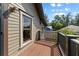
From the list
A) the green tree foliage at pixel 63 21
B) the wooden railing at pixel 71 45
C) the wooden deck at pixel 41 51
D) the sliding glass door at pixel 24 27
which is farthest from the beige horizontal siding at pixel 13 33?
the green tree foliage at pixel 63 21

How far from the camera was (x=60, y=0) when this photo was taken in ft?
10.8

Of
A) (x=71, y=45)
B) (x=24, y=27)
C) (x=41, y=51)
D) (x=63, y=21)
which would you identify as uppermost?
(x=63, y=21)

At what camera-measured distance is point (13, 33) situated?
3547 mm

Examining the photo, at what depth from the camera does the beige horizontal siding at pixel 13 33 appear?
3.26 metres

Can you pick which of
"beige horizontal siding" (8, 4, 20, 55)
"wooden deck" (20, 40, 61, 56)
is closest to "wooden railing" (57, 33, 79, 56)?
"wooden deck" (20, 40, 61, 56)

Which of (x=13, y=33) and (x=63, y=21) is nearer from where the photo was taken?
(x=13, y=33)

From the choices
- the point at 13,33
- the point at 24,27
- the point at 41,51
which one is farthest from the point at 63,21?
the point at 13,33

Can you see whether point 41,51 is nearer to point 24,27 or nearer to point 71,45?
point 24,27

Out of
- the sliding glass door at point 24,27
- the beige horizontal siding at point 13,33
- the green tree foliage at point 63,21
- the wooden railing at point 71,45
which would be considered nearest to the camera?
the wooden railing at point 71,45

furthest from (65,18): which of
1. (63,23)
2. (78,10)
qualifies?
(78,10)

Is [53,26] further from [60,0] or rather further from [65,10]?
[60,0]

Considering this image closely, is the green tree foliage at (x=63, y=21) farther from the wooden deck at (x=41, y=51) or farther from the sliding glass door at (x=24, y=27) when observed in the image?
the sliding glass door at (x=24, y=27)

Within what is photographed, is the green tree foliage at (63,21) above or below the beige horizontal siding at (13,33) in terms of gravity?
above

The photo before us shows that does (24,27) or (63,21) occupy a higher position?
(63,21)
